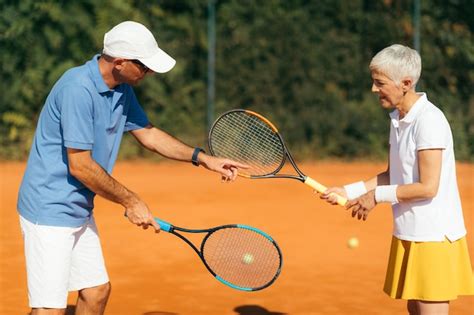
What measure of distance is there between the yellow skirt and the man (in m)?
1.17

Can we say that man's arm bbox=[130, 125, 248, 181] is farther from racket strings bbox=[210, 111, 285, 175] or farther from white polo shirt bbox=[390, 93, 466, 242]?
white polo shirt bbox=[390, 93, 466, 242]

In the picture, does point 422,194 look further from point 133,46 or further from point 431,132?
point 133,46

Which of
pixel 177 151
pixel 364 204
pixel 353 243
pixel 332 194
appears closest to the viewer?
pixel 364 204

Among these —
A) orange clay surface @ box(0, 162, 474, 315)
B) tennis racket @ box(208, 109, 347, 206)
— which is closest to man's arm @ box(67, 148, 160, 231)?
tennis racket @ box(208, 109, 347, 206)

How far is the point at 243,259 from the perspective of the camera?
501 centimetres

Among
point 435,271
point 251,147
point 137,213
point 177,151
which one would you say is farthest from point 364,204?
point 251,147

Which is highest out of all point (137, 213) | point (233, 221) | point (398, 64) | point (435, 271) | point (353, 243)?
point (398, 64)

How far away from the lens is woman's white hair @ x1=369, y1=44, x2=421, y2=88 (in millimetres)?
4035

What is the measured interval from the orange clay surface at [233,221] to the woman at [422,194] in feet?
5.87

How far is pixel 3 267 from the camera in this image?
6988 millimetres

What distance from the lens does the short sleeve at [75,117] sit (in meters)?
4.02

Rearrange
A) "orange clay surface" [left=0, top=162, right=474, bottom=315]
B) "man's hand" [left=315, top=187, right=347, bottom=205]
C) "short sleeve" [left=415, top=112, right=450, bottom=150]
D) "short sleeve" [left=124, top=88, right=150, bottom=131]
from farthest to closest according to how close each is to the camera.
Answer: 1. "orange clay surface" [left=0, top=162, right=474, bottom=315]
2. "short sleeve" [left=124, top=88, right=150, bottom=131]
3. "man's hand" [left=315, top=187, right=347, bottom=205]
4. "short sleeve" [left=415, top=112, right=450, bottom=150]

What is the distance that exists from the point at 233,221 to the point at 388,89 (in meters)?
4.80

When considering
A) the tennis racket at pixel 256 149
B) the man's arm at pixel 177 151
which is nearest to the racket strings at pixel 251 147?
the tennis racket at pixel 256 149
